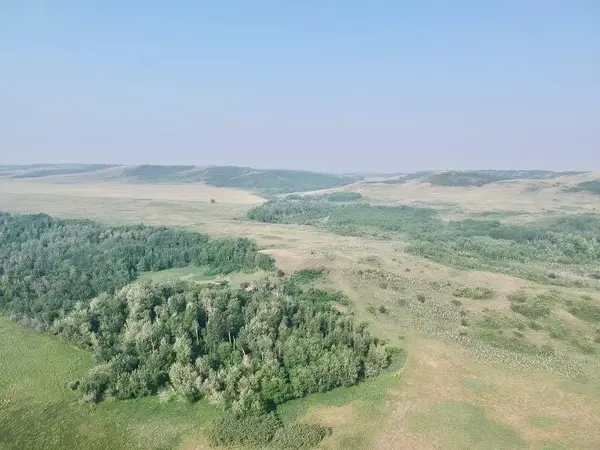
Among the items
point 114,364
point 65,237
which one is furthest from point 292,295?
point 65,237

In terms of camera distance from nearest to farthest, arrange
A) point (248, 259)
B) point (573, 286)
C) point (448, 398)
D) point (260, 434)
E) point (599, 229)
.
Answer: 1. point (260, 434)
2. point (448, 398)
3. point (573, 286)
4. point (248, 259)
5. point (599, 229)

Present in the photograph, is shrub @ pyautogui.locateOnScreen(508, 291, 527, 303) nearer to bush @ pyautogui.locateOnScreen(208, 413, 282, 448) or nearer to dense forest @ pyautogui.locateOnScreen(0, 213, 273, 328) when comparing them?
dense forest @ pyautogui.locateOnScreen(0, 213, 273, 328)

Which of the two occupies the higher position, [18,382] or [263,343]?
[263,343]

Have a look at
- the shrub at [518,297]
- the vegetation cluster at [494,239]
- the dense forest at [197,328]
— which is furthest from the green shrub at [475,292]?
the dense forest at [197,328]

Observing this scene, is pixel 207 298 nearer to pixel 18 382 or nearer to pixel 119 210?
pixel 18 382

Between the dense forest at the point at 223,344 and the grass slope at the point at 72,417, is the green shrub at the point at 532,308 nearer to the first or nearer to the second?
the dense forest at the point at 223,344

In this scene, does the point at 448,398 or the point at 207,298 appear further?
the point at 207,298

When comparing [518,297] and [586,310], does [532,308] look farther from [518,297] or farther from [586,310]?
[586,310]
